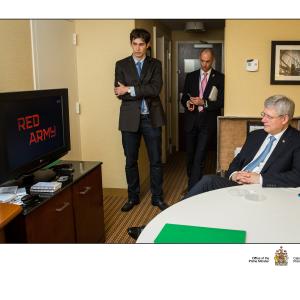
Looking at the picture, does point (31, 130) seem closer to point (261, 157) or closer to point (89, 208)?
point (89, 208)

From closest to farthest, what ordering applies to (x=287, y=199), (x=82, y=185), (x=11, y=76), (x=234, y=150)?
1. (x=287, y=199)
2. (x=11, y=76)
3. (x=82, y=185)
4. (x=234, y=150)

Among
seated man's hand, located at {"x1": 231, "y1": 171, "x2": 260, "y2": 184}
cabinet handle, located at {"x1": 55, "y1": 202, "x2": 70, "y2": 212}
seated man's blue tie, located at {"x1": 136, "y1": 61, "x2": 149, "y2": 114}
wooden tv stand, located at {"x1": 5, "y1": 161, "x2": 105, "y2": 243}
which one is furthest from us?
seated man's blue tie, located at {"x1": 136, "y1": 61, "x2": 149, "y2": 114}

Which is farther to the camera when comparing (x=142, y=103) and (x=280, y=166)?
(x=142, y=103)

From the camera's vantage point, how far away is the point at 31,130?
1.34 metres

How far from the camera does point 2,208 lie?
111cm

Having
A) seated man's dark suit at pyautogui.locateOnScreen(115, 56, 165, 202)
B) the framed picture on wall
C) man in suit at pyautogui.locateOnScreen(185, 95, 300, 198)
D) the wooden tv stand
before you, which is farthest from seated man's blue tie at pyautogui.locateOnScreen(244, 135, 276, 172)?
the wooden tv stand

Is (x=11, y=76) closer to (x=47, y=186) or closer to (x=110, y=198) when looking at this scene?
(x=47, y=186)

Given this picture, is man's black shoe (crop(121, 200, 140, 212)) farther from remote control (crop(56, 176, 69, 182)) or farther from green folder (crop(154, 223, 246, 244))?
green folder (crop(154, 223, 246, 244))

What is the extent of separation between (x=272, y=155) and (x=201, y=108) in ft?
2.12

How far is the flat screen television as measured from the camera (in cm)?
122
